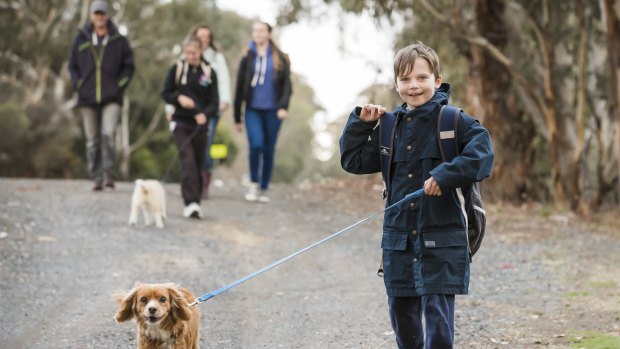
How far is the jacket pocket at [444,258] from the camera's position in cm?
456

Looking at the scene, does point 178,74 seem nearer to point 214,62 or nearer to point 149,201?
point 214,62

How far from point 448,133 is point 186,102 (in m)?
6.83

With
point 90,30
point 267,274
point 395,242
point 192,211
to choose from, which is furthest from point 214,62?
point 395,242

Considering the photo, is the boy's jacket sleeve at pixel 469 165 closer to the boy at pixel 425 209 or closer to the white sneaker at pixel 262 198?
the boy at pixel 425 209

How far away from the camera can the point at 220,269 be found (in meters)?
9.25

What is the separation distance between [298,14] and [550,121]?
16.6 ft

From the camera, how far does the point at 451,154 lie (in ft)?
15.3

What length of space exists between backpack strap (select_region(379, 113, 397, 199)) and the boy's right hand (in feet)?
0.11

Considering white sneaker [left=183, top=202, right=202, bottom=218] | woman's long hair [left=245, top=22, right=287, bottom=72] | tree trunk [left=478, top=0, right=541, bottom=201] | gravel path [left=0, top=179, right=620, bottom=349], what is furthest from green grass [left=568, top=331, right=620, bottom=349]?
tree trunk [left=478, top=0, right=541, bottom=201]

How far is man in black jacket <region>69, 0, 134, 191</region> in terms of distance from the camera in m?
12.8

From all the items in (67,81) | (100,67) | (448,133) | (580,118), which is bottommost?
(448,133)

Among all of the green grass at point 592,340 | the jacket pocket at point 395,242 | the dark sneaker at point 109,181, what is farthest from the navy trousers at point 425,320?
the dark sneaker at point 109,181

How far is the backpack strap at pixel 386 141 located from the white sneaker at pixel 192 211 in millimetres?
6991

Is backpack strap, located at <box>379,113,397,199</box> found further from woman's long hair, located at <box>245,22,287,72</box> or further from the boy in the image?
woman's long hair, located at <box>245,22,287,72</box>
